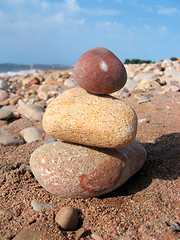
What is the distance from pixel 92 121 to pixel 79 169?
68cm

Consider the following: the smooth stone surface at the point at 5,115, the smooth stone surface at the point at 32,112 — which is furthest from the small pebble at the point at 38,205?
the smooth stone surface at the point at 5,115

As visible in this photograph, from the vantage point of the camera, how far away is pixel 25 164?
12.7 feet

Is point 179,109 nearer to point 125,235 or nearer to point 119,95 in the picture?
point 119,95

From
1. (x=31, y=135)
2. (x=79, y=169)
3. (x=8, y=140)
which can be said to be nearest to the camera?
(x=79, y=169)

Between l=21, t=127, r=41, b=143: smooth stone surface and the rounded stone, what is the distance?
283cm

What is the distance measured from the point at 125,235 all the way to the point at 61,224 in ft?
2.41

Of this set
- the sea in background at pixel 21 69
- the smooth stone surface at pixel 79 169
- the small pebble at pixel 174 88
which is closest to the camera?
the smooth stone surface at pixel 79 169

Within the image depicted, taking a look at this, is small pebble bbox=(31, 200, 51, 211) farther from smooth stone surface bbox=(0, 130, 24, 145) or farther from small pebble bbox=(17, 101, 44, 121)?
small pebble bbox=(17, 101, 44, 121)

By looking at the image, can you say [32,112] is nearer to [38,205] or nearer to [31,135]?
[31,135]

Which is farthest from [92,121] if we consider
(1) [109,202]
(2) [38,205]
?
(2) [38,205]

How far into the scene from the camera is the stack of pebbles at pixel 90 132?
9.50 ft

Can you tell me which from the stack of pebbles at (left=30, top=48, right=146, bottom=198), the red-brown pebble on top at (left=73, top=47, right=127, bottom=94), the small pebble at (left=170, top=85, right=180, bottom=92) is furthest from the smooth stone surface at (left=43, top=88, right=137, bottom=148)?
the small pebble at (left=170, top=85, right=180, bottom=92)

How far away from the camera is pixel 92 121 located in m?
2.88

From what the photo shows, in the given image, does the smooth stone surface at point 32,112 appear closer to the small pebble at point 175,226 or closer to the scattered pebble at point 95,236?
the scattered pebble at point 95,236
